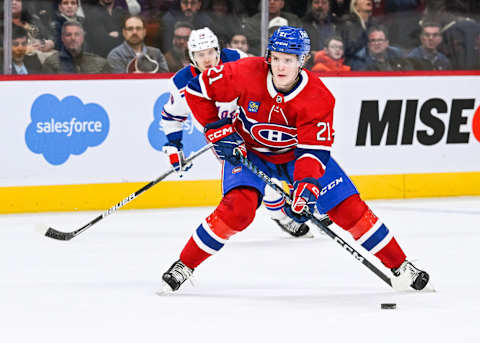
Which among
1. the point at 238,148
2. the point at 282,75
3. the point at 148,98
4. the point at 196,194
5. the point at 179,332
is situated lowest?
the point at 196,194

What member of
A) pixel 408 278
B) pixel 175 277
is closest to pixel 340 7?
pixel 408 278

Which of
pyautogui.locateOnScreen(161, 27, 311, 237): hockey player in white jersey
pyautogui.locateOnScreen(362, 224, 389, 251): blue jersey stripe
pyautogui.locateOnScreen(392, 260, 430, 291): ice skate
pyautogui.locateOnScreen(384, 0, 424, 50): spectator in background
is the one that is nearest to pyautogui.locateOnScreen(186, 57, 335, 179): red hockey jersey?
pyautogui.locateOnScreen(362, 224, 389, 251): blue jersey stripe

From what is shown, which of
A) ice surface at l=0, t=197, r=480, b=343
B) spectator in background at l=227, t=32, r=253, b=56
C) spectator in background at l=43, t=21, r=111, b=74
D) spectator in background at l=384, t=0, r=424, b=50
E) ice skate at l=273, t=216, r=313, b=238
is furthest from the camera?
spectator in background at l=384, t=0, r=424, b=50

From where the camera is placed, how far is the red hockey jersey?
3545 mm

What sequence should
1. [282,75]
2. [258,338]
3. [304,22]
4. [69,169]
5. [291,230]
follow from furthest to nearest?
[304,22], [69,169], [291,230], [282,75], [258,338]

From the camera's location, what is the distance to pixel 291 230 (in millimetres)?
5121

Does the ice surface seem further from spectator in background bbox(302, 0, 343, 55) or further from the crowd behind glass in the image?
spectator in background bbox(302, 0, 343, 55)

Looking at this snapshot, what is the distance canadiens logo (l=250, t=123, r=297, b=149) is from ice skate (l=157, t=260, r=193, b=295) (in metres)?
0.53

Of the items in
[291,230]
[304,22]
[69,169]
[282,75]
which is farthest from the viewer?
[304,22]

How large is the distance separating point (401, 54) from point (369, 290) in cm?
336

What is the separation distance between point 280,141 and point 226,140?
22 cm

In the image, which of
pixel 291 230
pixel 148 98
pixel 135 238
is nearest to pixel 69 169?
pixel 148 98

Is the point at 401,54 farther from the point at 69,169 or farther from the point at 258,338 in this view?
the point at 258,338

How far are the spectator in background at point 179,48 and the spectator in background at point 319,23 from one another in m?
0.78
